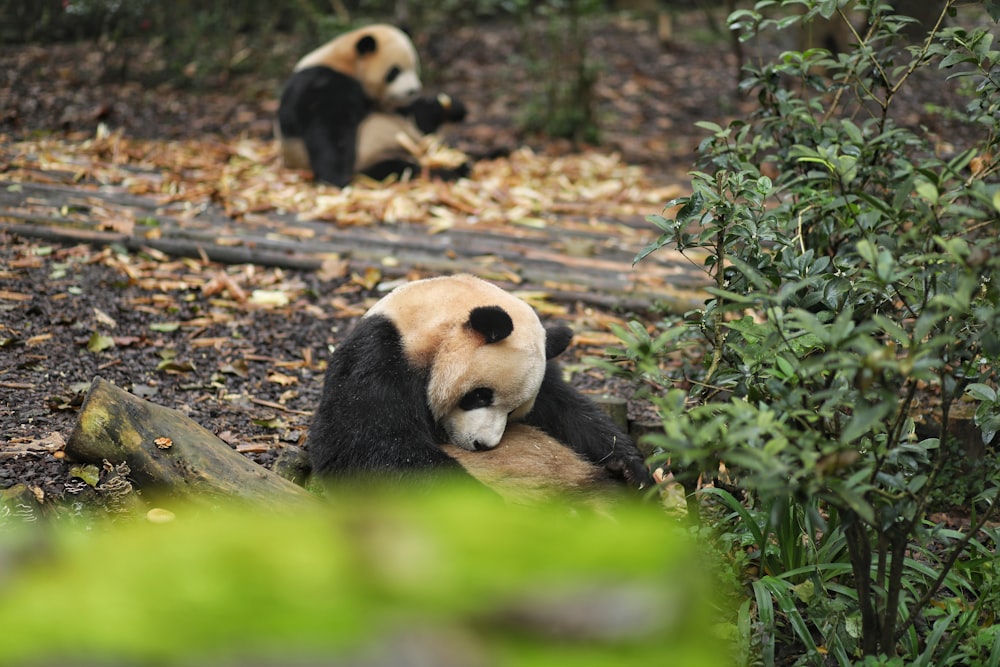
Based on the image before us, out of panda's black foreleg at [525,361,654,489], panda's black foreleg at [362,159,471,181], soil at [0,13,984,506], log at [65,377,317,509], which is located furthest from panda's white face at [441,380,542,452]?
panda's black foreleg at [362,159,471,181]

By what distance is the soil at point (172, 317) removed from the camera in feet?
12.8

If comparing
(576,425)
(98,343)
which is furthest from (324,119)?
(576,425)

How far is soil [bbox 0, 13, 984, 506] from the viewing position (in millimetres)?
3895

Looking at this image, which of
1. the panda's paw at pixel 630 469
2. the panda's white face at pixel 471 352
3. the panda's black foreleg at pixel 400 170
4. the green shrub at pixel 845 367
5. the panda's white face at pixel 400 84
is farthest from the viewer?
the panda's white face at pixel 400 84

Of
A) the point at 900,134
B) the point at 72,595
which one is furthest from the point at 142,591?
the point at 900,134

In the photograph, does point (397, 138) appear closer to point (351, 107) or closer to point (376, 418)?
point (351, 107)

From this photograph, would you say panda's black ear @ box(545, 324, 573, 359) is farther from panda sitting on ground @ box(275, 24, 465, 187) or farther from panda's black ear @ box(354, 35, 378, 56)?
panda's black ear @ box(354, 35, 378, 56)

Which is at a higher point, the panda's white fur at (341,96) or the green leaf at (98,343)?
the panda's white fur at (341,96)

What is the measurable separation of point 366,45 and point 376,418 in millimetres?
5330

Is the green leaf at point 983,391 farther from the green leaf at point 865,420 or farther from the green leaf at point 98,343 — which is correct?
the green leaf at point 98,343

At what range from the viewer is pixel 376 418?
309 cm

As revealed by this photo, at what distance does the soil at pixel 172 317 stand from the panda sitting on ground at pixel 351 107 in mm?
1222

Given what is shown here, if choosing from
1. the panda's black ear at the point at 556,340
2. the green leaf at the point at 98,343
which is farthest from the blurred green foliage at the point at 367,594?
the green leaf at the point at 98,343

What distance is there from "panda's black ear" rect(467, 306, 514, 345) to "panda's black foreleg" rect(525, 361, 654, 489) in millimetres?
521
